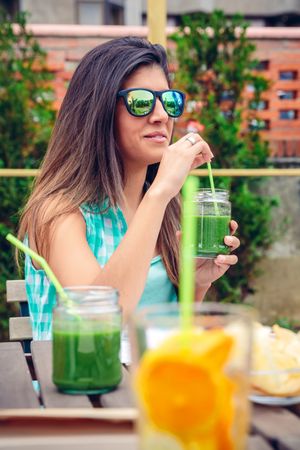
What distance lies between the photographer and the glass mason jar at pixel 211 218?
A: 73.1 inches

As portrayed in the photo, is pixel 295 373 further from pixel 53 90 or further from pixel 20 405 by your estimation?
pixel 53 90

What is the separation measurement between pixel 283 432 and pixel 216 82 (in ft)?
12.0

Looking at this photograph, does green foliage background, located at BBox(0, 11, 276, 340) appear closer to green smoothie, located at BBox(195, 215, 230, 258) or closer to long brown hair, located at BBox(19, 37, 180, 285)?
long brown hair, located at BBox(19, 37, 180, 285)

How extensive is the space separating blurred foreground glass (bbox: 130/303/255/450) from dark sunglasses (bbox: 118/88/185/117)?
117cm

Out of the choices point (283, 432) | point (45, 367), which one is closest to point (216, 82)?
point (45, 367)

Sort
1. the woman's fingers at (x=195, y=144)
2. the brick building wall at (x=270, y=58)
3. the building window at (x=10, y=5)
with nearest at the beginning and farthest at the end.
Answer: the woman's fingers at (x=195, y=144), the brick building wall at (x=270, y=58), the building window at (x=10, y=5)

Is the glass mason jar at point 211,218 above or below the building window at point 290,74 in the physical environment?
below

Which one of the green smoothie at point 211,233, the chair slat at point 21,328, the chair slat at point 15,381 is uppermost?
the green smoothie at point 211,233

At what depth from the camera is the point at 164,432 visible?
30.4 inches

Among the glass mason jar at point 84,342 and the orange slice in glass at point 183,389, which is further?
the glass mason jar at point 84,342

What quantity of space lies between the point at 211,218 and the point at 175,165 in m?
0.16

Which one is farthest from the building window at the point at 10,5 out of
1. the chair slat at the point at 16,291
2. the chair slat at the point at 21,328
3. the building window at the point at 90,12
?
the chair slat at the point at 21,328

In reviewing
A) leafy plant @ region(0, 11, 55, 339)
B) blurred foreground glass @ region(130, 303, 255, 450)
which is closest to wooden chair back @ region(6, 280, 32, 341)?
blurred foreground glass @ region(130, 303, 255, 450)

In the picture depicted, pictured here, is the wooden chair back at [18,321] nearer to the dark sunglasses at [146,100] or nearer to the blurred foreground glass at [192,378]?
the dark sunglasses at [146,100]
